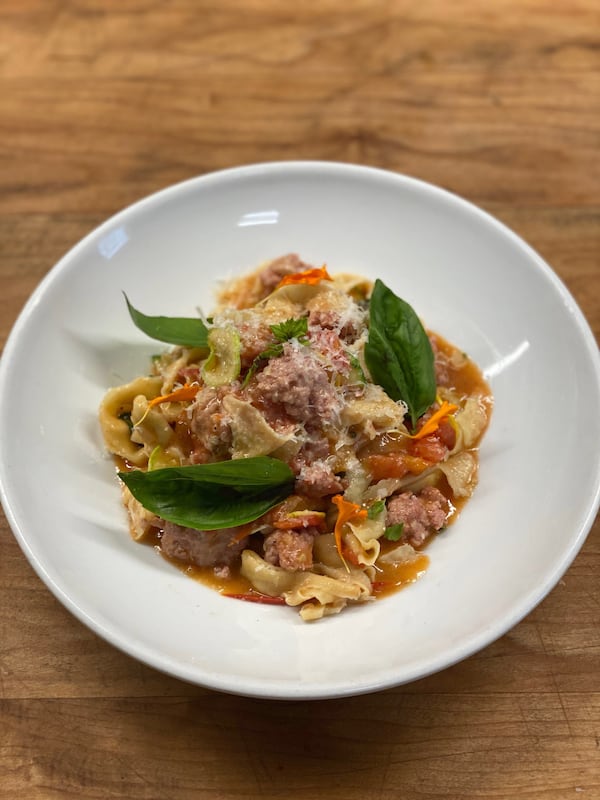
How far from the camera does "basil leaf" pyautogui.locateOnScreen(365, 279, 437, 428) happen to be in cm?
392

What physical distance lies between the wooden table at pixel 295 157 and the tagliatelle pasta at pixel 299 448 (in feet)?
2.00

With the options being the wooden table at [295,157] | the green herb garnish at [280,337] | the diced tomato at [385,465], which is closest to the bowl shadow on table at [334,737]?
the wooden table at [295,157]

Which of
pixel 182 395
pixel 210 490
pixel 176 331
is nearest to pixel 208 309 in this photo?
pixel 176 331

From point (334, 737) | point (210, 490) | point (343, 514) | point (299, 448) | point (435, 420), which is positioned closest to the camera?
point (334, 737)

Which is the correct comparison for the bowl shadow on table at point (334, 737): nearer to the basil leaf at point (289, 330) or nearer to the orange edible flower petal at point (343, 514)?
the orange edible flower petal at point (343, 514)

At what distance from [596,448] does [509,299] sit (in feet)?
4.13

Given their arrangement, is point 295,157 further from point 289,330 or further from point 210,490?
point 210,490

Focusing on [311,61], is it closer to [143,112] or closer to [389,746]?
[143,112]

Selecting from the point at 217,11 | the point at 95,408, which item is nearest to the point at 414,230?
the point at 95,408

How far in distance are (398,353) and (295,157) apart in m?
2.70

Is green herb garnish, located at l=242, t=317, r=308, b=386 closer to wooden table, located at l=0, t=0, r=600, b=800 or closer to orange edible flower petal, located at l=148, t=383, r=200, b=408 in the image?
orange edible flower petal, located at l=148, t=383, r=200, b=408

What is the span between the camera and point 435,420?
3.92 meters

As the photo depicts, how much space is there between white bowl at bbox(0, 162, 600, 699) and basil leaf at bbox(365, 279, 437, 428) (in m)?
0.58

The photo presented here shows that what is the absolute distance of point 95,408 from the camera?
13.9ft
